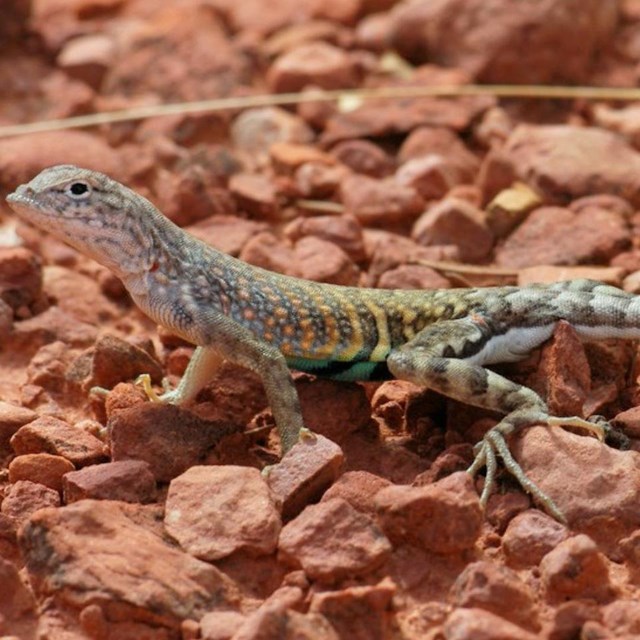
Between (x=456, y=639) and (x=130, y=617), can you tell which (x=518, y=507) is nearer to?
(x=456, y=639)

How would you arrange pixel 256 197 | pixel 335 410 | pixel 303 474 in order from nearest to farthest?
pixel 303 474 < pixel 335 410 < pixel 256 197

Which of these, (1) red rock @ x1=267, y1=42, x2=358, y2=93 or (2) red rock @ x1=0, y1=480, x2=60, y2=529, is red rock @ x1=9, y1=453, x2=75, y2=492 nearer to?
(2) red rock @ x1=0, y1=480, x2=60, y2=529

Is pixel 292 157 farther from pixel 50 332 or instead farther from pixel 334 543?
pixel 334 543

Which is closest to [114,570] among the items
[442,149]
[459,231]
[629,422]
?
[629,422]

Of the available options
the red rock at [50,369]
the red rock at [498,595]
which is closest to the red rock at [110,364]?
the red rock at [50,369]

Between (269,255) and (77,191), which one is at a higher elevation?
(77,191)

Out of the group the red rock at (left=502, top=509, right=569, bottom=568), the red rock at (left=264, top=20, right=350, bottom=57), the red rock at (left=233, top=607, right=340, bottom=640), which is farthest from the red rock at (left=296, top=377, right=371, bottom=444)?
the red rock at (left=264, top=20, right=350, bottom=57)

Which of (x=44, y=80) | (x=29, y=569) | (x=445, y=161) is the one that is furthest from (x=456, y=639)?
(x=44, y=80)

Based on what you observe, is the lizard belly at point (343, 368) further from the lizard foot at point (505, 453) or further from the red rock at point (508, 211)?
the red rock at point (508, 211)
